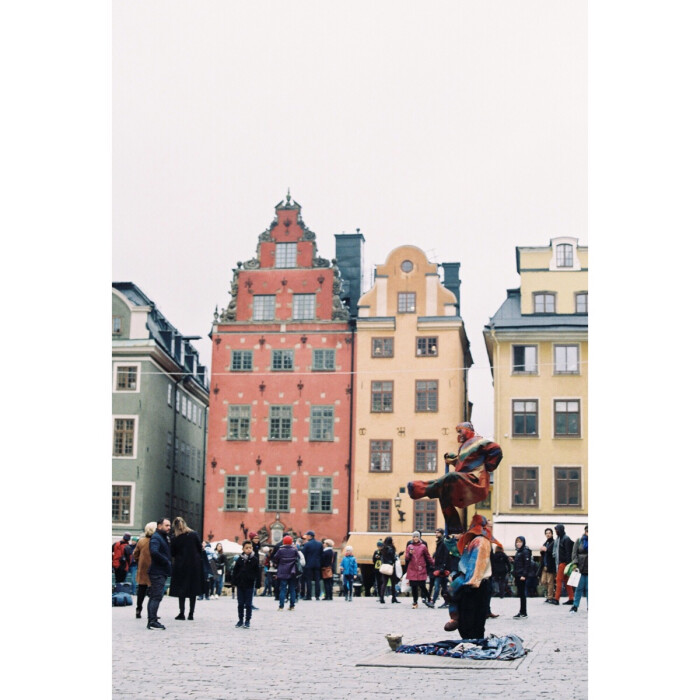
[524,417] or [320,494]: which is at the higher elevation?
[524,417]

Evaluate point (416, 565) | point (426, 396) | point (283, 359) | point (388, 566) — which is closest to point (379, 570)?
point (388, 566)

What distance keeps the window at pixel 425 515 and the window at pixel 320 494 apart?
1.55 metres

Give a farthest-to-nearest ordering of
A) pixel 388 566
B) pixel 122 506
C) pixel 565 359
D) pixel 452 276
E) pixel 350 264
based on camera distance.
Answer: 1. pixel 388 566
2. pixel 350 264
3. pixel 565 359
4. pixel 122 506
5. pixel 452 276

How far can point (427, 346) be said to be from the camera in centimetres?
1730

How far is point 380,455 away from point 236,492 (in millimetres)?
2572

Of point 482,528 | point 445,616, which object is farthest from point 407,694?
point 445,616

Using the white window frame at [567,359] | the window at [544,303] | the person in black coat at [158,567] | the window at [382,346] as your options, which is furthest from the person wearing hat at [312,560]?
the window at [544,303]

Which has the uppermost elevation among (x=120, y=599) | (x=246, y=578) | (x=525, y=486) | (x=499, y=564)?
(x=525, y=486)

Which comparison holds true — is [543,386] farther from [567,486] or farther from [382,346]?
[382,346]

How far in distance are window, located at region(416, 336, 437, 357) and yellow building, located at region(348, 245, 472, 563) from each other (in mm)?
23

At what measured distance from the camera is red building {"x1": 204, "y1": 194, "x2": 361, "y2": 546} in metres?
17.8

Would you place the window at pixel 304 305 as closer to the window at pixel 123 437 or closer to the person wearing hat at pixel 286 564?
the person wearing hat at pixel 286 564

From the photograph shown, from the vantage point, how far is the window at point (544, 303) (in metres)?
12.3
